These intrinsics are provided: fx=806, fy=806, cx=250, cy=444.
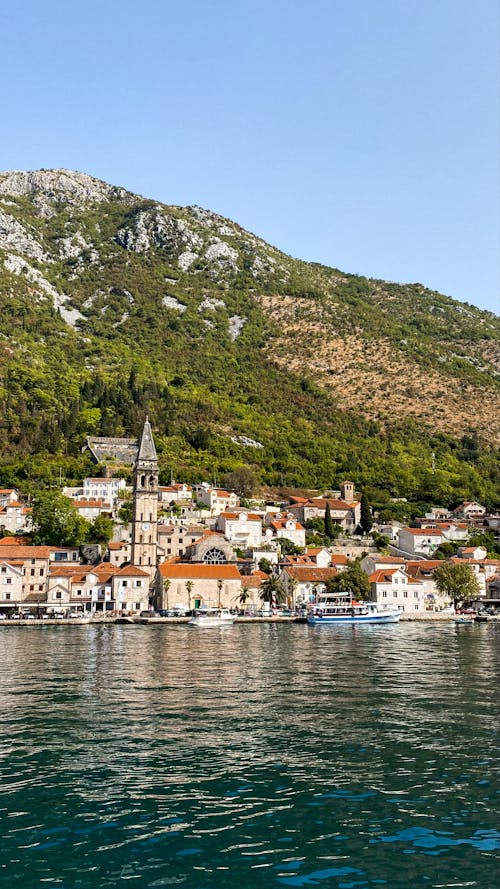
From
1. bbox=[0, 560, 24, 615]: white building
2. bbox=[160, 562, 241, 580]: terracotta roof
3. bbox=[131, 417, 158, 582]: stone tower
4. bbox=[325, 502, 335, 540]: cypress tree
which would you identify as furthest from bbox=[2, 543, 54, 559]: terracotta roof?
bbox=[325, 502, 335, 540]: cypress tree

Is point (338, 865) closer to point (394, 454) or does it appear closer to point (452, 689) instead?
point (452, 689)

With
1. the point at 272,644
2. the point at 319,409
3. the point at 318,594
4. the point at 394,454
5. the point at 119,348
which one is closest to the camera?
the point at 272,644

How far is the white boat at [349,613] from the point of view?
3029 inches

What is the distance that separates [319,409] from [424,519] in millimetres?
54706

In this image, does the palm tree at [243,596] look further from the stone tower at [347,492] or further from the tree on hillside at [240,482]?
the stone tower at [347,492]

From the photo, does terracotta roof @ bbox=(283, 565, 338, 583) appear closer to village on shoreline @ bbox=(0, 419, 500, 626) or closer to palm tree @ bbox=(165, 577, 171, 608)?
village on shoreline @ bbox=(0, 419, 500, 626)

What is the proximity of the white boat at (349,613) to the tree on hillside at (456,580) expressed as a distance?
24.8 ft

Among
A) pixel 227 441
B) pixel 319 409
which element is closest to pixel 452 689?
pixel 227 441

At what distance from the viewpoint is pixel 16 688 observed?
31.1 meters

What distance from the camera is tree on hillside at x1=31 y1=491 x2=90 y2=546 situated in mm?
91188

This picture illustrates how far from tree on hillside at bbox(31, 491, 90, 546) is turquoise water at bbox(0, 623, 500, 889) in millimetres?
54295

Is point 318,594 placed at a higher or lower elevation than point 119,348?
lower

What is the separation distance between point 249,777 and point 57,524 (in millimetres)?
75697

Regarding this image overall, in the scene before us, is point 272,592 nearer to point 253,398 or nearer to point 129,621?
point 129,621
